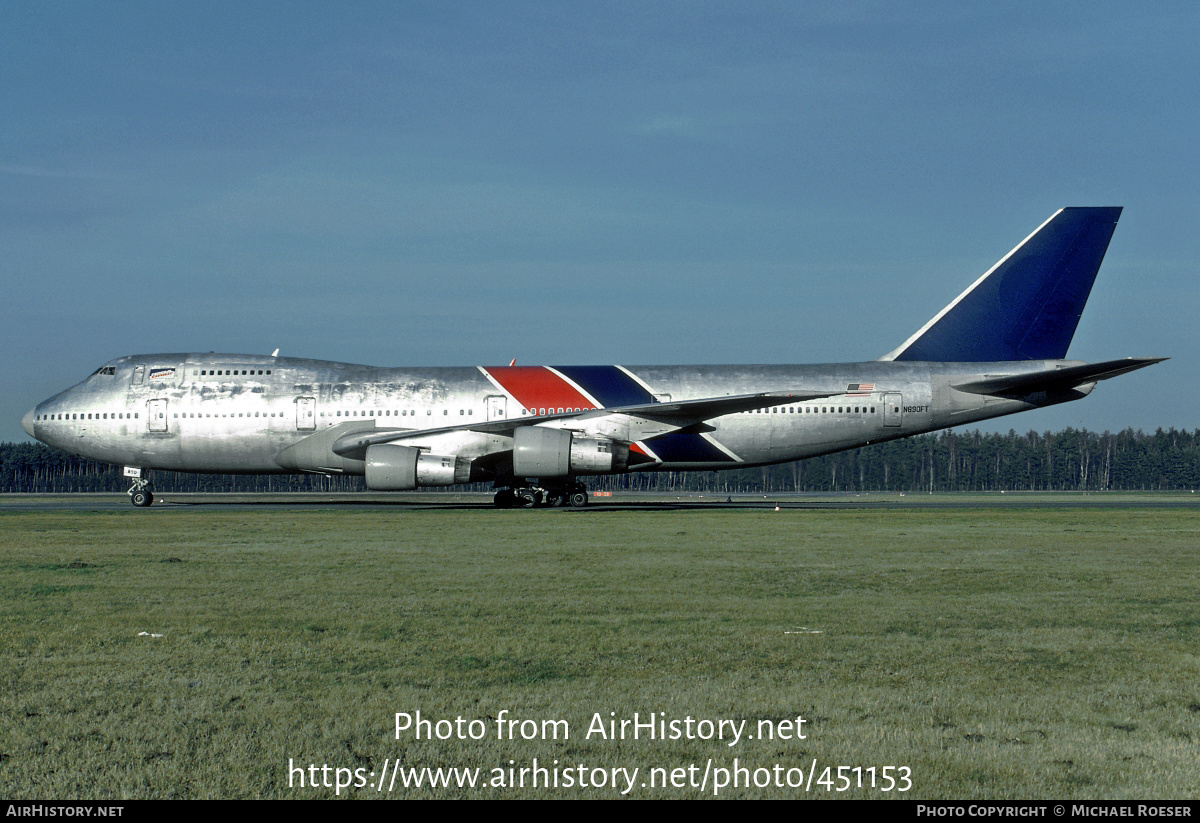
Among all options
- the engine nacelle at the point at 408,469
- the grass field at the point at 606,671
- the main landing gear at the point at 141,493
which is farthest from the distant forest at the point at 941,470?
the grass field at the point at 606,671

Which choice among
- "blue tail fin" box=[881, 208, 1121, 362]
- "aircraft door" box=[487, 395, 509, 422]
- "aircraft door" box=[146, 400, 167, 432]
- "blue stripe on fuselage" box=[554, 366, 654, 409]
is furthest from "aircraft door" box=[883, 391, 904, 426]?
"aircraft door" box=[146, 400, 167, 432]

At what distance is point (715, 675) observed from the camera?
20.5ft

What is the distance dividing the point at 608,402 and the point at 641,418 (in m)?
1.39

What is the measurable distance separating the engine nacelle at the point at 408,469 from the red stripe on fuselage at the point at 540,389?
3.13 m

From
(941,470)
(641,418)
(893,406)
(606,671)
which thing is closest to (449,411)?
(641,418)

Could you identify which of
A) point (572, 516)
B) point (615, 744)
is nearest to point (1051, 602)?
point (615, 744)

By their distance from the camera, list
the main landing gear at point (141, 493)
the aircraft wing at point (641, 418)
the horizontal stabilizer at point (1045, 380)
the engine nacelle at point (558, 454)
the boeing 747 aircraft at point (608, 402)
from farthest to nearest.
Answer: the main landing gear at point (141, 493) < the boeing 747 aircraft at point (608, 402) < the aircraft wing at point (641, 418) < the engine nacelle at point (558, 454) < the horizontal stabilizer at point (1045, 380)

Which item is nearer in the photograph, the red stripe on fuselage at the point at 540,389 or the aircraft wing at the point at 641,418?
the aircraft wing at the point at 641,418

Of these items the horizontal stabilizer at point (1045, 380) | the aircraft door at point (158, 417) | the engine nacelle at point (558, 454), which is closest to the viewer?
the horizontal stabilizer at point (1045, 380)

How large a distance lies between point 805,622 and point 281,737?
183 inches

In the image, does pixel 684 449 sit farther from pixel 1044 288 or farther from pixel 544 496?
pixel 1044 288

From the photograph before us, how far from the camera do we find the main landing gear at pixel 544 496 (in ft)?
101

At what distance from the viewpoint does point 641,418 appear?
2898 centimetres

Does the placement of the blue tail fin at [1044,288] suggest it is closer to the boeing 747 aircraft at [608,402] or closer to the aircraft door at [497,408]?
the boeing 747 aircraft at [608,402]
